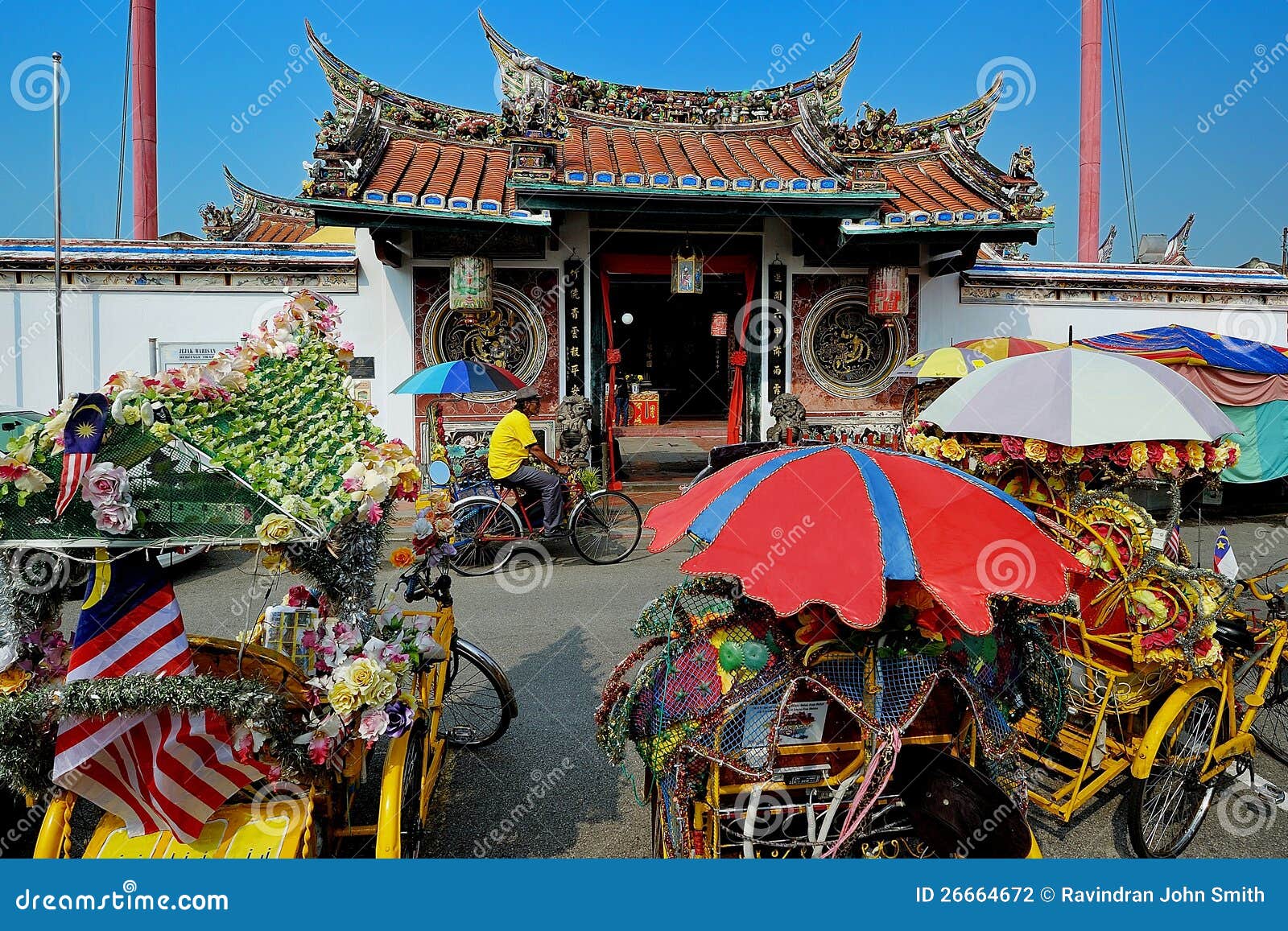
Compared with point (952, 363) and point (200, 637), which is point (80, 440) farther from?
point (952, 363)

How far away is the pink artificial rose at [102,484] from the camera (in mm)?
2391

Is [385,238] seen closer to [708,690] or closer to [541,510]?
[541,510]

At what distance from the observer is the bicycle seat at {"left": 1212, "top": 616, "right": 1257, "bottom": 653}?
362 cm

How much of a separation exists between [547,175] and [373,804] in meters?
8.51

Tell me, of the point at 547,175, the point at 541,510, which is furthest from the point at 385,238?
the point at 541,510

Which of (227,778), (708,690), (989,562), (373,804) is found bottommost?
(373,804)

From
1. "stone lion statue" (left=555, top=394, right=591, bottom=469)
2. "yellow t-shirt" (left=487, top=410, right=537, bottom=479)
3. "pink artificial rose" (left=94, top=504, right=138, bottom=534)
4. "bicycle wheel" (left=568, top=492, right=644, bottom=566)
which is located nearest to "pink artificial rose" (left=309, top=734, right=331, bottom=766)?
"pink artificial rose" (left=94, top=504, right=138, bottom=534)

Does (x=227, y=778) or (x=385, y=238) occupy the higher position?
(x=385, y=238)

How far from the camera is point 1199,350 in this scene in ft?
34.1

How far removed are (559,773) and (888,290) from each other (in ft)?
32.8

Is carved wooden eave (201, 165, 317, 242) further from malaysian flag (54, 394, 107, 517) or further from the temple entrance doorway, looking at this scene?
malaysian flag (54, 394, 107, 517)

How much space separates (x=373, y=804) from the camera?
3660 millimetres

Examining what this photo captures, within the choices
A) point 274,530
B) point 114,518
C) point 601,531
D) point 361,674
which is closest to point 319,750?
point 361,674

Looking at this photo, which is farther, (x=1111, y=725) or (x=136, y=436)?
(x=1111, y=725)
